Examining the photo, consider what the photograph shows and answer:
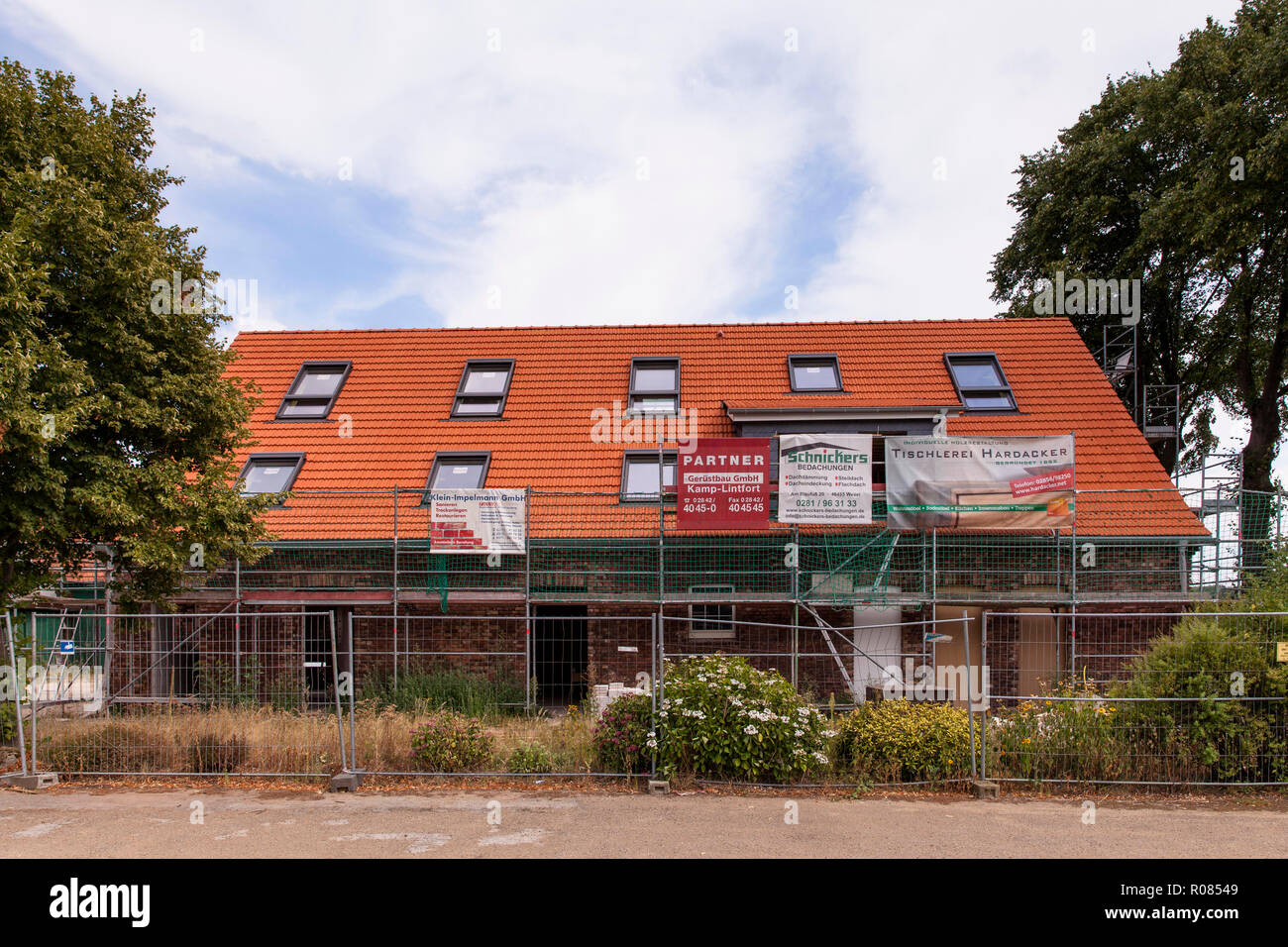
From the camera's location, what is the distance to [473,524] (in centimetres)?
1384

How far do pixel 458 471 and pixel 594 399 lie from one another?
11.1 feet

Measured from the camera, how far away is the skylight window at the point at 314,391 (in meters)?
17.7

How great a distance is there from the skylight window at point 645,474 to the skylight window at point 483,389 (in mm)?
3387

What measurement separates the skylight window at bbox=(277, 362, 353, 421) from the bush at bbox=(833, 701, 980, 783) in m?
13.1

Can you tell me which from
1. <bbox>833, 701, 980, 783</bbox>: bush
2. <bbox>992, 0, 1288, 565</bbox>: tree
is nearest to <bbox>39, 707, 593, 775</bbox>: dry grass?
<bbox>833, 701, 980, 783</bbox>: bush

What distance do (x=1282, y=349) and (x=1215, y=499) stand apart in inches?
408

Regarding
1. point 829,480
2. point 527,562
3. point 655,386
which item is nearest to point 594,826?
point 527,562

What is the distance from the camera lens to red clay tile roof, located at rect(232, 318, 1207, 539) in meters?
14.7

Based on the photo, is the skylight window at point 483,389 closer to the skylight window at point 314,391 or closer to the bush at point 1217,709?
the skylight window at point 314,391

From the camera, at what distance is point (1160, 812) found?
7.84 meters

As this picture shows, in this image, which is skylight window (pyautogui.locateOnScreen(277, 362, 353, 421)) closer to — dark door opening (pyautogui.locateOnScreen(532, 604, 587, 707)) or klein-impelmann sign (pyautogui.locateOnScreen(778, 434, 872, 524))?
dark door opening (pyautogui.locateOnScreen(532, 604, 587, 707))

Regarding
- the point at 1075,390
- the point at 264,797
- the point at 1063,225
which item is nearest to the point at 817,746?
the point at 264,797

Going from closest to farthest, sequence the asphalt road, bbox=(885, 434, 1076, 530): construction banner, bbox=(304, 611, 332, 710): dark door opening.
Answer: the asphalt road
bbox=(304, 611, 332, 710): dark door opening
bbox=(885, 434, 1076, 530): construction banner

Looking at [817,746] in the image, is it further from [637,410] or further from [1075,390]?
[1075,390]
